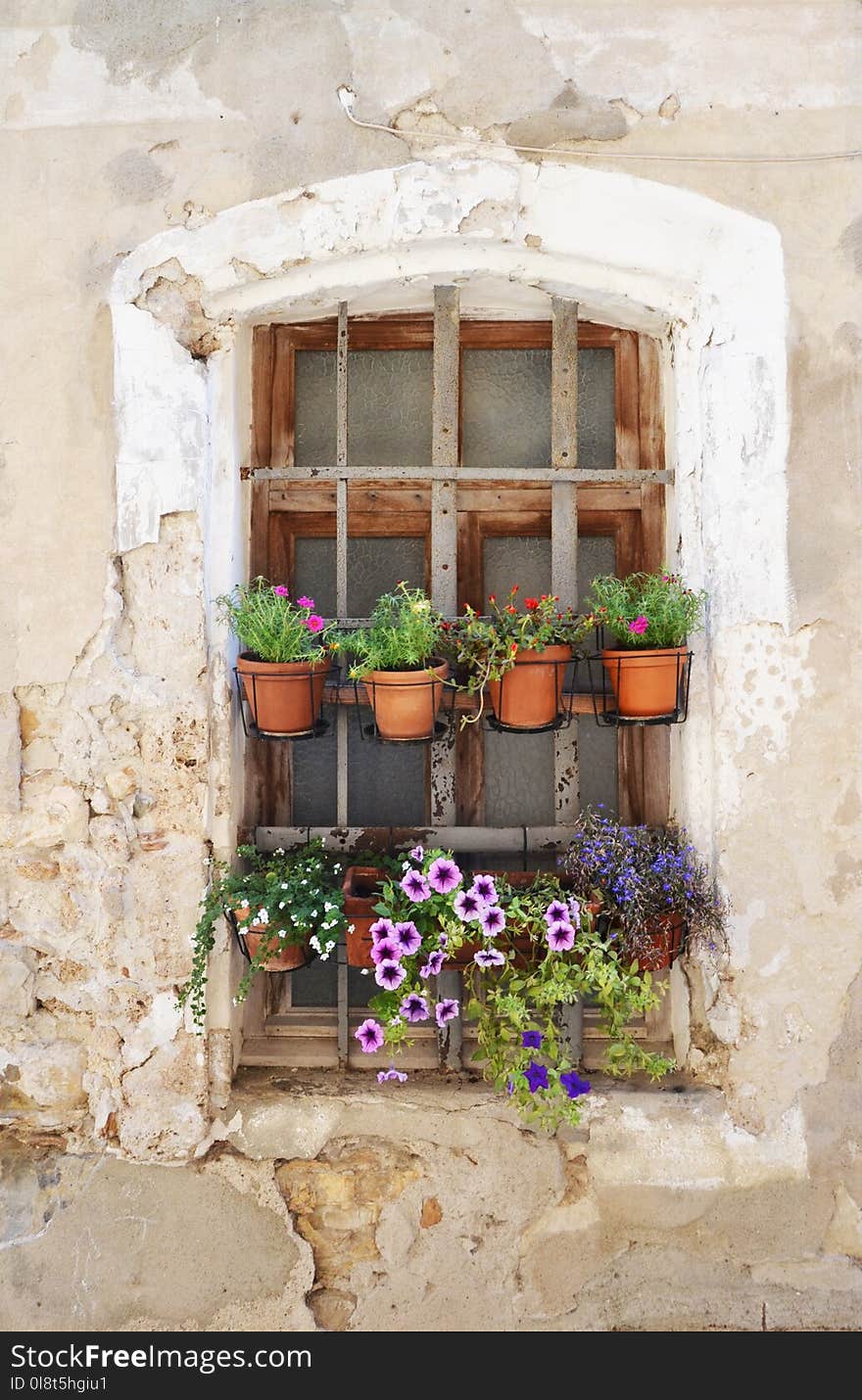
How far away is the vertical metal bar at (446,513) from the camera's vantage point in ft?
7.77

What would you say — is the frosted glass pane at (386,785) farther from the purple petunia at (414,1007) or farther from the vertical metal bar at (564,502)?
the purple petunia at (414,1007)

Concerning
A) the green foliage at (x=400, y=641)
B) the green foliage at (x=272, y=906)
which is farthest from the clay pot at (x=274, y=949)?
the green foliage at (x=400, y=641)

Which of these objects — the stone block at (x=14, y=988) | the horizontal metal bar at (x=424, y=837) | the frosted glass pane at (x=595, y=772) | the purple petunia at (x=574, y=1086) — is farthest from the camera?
the frosted glass pane at (x=595, y=772)

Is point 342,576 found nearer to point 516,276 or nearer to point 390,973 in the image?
point 516,276

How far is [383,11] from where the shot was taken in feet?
7.09

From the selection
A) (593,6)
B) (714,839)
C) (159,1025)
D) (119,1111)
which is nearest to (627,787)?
(714,839)

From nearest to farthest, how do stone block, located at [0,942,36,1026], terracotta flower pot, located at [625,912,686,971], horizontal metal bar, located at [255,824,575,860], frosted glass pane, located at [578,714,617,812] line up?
terracotta flower pot, located at [625,912,686,971]
stone block, located at [0,942,36,1026]
horizontal metal bar, located at [255,824,575,860]
frosted glass pane, located at [578,714,617,812]

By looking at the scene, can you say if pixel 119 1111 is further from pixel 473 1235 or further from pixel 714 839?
pixel 714 839

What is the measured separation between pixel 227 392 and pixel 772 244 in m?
1.51

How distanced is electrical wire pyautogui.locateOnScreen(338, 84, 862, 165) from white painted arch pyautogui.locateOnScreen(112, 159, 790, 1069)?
1.8 inches

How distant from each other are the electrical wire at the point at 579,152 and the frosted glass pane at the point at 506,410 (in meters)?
0.52

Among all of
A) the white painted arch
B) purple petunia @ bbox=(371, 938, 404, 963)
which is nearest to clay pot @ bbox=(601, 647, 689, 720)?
the white painted arch

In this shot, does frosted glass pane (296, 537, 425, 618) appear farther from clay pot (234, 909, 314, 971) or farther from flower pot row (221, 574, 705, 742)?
clay pot (234, 909, 314, 971)

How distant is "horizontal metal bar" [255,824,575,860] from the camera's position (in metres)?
2.35
